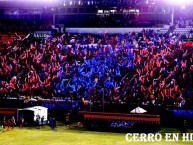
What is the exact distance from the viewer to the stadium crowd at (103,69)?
129 ft

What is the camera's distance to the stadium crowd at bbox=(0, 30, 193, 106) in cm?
3931

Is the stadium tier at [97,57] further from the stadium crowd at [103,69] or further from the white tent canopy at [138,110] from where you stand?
the white tent canopy at [138,110]

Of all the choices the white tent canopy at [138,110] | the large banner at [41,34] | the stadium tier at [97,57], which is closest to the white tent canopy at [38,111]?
the stadium tier at [97,57]

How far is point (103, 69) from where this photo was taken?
4412cm

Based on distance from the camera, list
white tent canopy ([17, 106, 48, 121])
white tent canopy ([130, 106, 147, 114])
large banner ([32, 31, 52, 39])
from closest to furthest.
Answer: white tent canopy ([130, 106, 147, 114]) → white tent canopy ([17, 106, 48, 121]) → large banner ([32, 31, 52, 39])

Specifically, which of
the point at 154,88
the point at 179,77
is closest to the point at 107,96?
the point at 154,88

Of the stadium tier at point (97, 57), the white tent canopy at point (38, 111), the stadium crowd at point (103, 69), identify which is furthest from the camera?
the stadium crowd at point (103, 69)

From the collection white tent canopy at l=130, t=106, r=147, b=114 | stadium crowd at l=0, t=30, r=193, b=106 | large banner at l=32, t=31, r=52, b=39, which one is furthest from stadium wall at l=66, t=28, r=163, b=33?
white tent canopy at l=130, t=106, r=147, b=114

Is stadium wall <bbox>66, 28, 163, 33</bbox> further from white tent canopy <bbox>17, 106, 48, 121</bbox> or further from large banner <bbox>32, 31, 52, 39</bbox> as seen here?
white tent canopy <bbox>17, 106, 48, 121</bbox>

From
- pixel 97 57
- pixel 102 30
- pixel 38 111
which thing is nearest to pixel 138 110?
pixel 38 111

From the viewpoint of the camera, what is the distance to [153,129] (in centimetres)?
3428

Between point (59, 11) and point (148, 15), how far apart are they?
13.1 meters

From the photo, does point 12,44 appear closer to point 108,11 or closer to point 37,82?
point 37,82

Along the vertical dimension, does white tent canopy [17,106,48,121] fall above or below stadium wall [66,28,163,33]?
below
